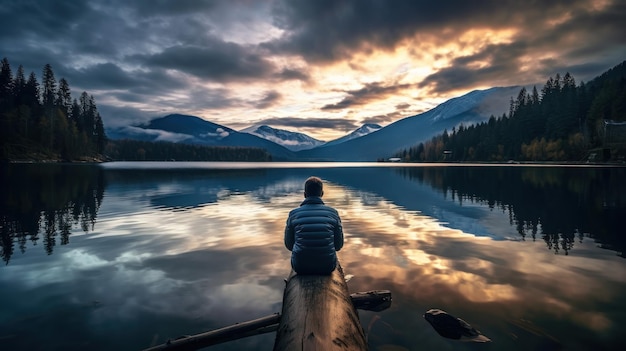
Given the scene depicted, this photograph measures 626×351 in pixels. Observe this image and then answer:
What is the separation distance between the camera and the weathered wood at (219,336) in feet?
19.7

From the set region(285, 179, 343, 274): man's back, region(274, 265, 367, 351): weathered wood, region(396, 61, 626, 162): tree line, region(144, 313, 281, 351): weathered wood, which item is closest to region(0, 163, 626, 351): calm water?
region(144, 313, 281, 351): weathered wood

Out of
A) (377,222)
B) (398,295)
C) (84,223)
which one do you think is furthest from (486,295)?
(84,223)

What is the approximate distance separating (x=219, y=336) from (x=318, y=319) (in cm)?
236

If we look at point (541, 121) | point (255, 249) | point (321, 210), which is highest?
point (541, 121)

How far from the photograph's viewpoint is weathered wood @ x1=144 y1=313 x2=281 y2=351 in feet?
19.7

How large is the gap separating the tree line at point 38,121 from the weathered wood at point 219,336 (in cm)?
15089

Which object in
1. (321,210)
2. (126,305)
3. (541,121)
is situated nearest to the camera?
(321,210)

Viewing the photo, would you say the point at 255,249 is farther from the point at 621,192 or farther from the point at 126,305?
the point at 621,192

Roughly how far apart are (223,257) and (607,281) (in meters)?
15.2

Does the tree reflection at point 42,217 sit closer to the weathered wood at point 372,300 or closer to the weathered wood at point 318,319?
the weathered wood at point 318,319

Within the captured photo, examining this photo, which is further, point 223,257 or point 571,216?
point 571,216

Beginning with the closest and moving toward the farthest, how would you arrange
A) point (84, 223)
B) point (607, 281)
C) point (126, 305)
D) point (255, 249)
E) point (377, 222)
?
point (126, 305)
point (607, 281)
point (255, 249)
point (84, 223)
point (377, 222)

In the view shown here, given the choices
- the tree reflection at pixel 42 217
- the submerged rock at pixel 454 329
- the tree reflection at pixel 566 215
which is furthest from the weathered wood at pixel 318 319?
the tree reflection at pixel 42 217

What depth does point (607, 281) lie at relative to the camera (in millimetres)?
11109
